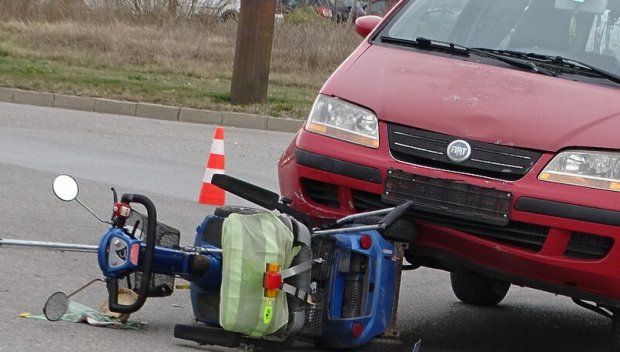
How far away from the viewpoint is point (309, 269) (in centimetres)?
539

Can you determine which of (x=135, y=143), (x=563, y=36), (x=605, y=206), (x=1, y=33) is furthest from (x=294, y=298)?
(x=1, y=33)

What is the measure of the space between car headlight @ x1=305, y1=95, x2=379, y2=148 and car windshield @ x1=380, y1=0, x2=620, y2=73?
782 millimetres

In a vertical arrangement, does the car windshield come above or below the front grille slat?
above

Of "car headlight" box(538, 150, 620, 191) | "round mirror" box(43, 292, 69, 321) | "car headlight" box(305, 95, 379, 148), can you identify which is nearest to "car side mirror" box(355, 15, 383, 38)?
"car headlight" box(305, 95, 379, 148)

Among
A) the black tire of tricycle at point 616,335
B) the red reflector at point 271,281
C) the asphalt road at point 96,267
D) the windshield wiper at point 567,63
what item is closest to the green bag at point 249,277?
the red reflector at point 271,281

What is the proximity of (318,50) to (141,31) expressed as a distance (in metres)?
3.07

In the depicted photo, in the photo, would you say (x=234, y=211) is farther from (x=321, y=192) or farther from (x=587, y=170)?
(x=587, y=170)

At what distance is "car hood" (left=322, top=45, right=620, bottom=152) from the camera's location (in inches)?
218

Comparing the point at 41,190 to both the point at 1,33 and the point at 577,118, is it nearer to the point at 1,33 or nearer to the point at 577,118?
the point at 577,118

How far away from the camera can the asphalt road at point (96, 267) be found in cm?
589

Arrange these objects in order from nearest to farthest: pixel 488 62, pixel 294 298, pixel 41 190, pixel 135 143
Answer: pixel 294 298 → pixel 488 62 → pixel 41 190 → pixel 135 143

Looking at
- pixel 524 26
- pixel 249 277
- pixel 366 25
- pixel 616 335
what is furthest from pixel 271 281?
pixel 366 25

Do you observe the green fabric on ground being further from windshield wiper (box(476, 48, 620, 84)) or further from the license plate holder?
windshield wiper (box(476, 48, 620, 84))

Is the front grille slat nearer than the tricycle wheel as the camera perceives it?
Yes
